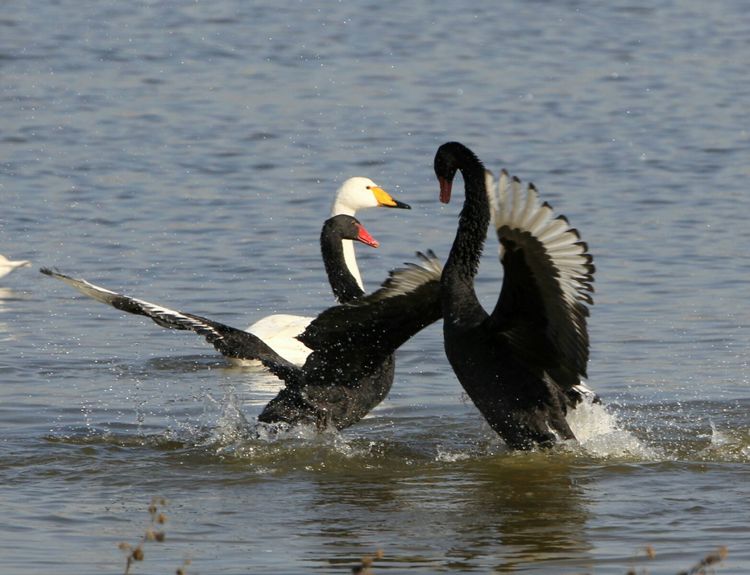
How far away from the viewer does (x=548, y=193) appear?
611 inches

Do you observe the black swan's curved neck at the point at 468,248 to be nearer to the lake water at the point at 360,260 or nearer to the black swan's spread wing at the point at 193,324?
the lake water at the point at 360,260

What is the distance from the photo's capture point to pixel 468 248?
782cm

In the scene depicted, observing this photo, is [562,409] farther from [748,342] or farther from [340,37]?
[340,37]

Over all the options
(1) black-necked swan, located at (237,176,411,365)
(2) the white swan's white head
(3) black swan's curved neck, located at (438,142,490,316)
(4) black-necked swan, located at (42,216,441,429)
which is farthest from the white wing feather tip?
(2) the white swan's white head

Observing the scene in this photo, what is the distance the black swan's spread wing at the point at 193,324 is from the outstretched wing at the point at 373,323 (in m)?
0.28

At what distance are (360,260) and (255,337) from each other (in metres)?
4.67

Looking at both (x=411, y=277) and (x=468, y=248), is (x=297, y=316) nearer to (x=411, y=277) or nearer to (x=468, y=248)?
(x=411, y=277)

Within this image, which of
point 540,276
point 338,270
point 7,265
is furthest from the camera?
point 7,265

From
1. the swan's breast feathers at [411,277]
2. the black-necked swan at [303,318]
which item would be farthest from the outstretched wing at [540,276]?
the black-necked swan at [303,318]

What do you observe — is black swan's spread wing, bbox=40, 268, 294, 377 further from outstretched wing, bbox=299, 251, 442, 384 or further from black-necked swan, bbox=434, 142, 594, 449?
black-necked swan, bbox=434, 142, 594, 449

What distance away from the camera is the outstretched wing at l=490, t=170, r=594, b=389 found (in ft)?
23.4

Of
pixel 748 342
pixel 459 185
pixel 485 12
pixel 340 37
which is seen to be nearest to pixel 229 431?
pixel 748 342

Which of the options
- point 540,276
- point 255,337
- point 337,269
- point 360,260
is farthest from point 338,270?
point 360,260

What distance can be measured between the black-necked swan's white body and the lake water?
0.35 m
